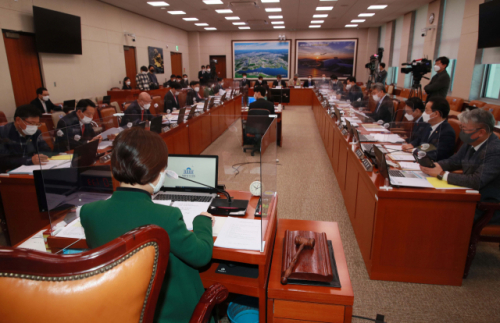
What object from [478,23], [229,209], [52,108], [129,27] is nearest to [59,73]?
[52,108]

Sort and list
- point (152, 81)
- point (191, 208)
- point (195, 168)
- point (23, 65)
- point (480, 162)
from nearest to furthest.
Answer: point (191, 208)
point (195, 168)
point (480, 162)
point (23, 65)
point (152, 81)

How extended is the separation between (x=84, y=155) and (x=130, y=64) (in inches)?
328

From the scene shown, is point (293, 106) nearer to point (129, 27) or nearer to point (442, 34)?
point (442, 34)

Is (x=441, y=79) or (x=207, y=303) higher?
(x=441, y=79)

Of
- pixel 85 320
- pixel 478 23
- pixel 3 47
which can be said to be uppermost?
pixel 478 23

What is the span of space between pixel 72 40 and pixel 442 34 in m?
9.51

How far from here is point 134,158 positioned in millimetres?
968

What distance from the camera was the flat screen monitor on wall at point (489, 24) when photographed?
541 cm

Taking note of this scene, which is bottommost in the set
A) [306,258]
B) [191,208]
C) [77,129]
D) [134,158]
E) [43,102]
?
[306,258]

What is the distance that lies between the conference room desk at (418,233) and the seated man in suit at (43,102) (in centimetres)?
597

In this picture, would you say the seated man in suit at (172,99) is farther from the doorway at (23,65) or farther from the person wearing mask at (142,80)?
the person wearing mask at (142,80)

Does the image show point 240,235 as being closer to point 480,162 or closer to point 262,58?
point 480,162

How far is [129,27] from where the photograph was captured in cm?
934

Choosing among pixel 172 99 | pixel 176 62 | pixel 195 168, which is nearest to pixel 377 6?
pixel 172 99
